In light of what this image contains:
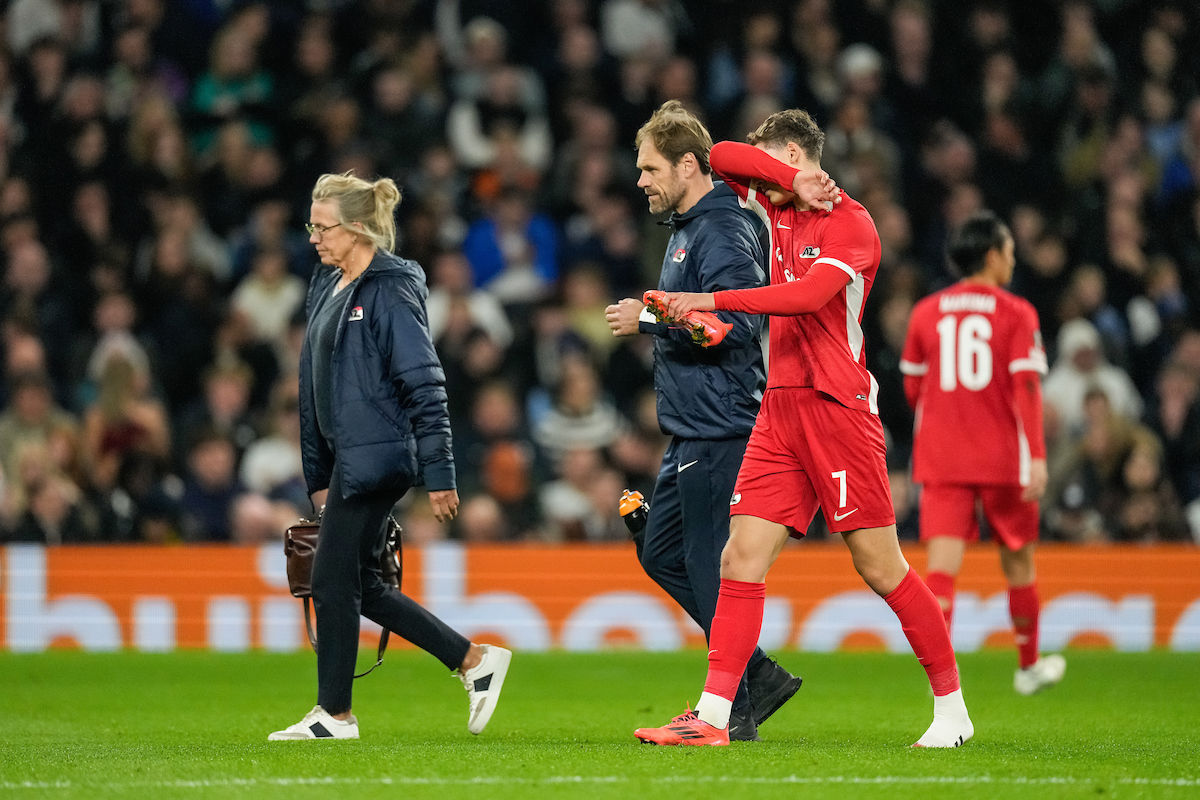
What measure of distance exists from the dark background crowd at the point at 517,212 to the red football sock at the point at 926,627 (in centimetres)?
610

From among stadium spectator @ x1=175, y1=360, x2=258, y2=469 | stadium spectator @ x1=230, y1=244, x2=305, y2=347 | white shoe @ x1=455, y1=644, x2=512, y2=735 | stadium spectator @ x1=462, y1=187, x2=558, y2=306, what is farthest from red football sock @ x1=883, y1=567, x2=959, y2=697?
stadium spectator @ x1=230, y1=244, x2=305, y2=347

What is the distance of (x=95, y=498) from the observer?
11.7 meters

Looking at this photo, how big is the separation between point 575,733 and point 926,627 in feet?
5.32

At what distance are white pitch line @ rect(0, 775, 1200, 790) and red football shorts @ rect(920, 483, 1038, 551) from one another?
328cm

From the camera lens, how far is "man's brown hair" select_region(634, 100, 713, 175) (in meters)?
6.25

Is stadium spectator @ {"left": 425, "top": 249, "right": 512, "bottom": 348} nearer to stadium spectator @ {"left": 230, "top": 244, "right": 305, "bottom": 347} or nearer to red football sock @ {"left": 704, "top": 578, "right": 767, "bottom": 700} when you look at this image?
stadium spectator @ {"left": 230, "top": 244, "right": 305, "bottom": 347}

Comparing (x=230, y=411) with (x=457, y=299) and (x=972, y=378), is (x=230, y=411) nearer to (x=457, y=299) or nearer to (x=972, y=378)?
(x=457, y=299)

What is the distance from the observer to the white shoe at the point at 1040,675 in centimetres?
827

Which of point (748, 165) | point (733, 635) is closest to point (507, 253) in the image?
point (748, 165)

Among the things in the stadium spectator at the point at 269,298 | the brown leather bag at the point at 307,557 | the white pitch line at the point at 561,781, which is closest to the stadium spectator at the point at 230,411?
the stadium spectator at the point at 269,298

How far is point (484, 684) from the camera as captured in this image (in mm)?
6430

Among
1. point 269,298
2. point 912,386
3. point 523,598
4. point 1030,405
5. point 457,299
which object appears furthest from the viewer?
point 269,298

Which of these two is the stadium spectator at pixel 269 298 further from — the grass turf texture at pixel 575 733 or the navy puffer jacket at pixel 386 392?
the navy puffer jacket at pixel 386 392

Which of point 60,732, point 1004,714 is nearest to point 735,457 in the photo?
point 1004,714
